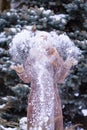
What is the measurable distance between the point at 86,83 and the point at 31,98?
6.02ft

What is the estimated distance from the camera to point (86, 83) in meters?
3.58

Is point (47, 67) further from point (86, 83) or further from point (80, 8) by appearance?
point (80, 8)

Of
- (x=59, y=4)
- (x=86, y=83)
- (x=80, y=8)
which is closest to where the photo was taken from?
(x=86, y=83)

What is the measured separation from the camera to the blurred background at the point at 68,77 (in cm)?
342

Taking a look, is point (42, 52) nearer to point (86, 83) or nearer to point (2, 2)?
point (86, 83)

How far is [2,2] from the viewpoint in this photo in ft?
17.3

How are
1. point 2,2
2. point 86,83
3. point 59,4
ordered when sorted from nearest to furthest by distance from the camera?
point 86,83, point 59,4, point 2,2

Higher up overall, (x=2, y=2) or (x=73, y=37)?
(x=2, y=2)

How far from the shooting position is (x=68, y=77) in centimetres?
341

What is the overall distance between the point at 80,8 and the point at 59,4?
17.8 inches

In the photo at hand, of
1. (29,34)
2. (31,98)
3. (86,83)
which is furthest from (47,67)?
(86,83)

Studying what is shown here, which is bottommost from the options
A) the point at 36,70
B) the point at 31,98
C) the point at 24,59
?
the point at 31,98

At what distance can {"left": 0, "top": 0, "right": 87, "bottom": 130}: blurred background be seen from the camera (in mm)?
3416

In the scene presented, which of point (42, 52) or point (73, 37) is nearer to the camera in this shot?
point (42, 52)
